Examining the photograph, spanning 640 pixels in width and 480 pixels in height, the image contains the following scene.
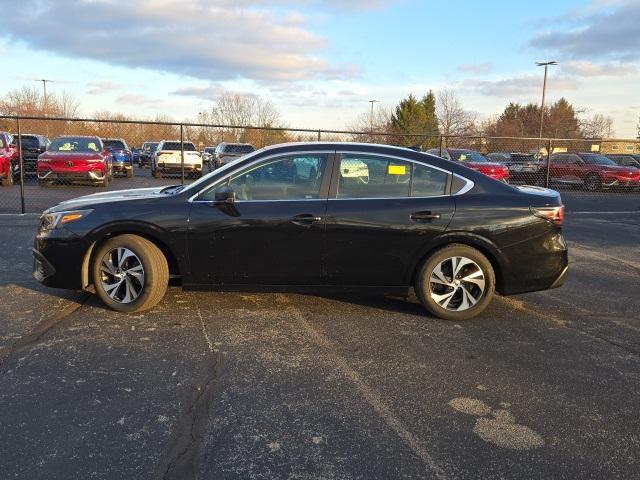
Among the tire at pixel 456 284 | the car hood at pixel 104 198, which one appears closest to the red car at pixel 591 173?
the tire at pixel 456 284

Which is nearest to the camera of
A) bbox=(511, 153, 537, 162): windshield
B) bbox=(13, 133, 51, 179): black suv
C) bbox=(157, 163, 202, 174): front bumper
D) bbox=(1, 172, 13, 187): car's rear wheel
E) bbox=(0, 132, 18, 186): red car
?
bbox=(0, 132, 18, 186): red car

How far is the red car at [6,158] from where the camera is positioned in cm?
1719

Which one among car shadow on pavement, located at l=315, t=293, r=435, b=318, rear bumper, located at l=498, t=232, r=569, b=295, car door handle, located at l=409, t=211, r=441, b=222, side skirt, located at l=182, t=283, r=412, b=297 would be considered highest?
car door handle, located at l=409, t=211, r=441, b=222

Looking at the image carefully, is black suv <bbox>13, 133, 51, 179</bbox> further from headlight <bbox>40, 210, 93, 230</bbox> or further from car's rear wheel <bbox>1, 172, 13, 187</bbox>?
headlight <bbox>40, 210, 93, 230</bbox>

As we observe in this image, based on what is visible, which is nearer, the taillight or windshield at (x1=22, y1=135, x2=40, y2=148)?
the taillight

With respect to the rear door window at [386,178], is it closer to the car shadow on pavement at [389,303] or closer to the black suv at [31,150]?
the car shadow on pavement at [389,303]

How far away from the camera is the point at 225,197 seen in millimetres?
4902

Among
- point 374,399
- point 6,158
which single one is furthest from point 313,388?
point 6,158

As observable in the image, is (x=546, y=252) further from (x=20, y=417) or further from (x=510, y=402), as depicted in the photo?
(x=20, y=417)

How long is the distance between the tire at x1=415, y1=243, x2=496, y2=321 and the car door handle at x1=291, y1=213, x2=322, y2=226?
1107 millimetres

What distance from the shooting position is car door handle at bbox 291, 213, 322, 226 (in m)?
4.93

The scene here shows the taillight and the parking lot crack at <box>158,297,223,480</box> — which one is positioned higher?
the taillight

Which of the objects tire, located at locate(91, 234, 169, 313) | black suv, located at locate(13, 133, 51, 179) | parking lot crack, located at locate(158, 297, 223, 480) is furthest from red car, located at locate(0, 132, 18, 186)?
parking lot crack, located at locate(158, 297, 223, 480)

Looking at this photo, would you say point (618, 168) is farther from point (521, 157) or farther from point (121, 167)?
point (121, 167)
